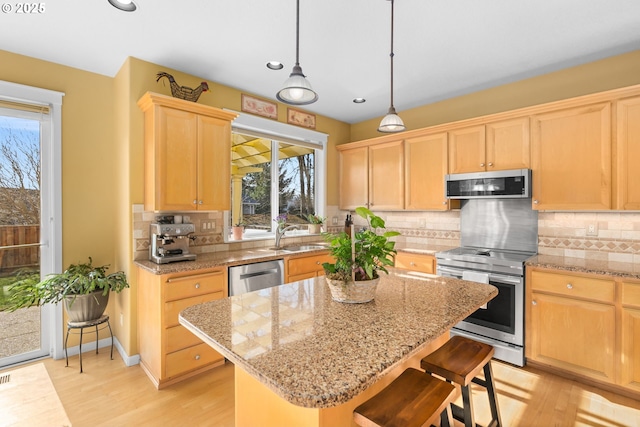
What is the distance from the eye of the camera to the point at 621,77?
2.72 m

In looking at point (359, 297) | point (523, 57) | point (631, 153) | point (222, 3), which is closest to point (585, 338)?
point (631, 153)

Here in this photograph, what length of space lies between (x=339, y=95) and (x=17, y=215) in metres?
3.41

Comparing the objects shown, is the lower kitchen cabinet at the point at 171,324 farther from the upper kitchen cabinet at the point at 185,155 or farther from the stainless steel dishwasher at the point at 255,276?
the upper kitchen cabinet at the point at 185,155

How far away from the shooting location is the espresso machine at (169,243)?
262 centimetres

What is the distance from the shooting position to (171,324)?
2.47m

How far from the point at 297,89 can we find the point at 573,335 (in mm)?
2882

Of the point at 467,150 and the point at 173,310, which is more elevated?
the point at 467,150

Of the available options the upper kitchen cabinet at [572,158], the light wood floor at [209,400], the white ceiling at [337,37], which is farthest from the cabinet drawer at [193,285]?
the upper kitchen cabinet at [572,158]

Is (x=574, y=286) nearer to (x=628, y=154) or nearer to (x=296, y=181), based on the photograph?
(x=628, y=154)

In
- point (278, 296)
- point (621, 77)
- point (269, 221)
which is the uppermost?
point (621, 77)

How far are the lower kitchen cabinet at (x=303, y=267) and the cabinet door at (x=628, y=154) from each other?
2638 mm

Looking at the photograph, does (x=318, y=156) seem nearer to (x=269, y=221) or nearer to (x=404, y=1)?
(x=269, y=221)

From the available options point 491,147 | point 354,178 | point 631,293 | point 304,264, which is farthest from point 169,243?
point 631,293

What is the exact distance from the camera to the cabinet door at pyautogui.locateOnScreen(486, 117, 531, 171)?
2996mm
